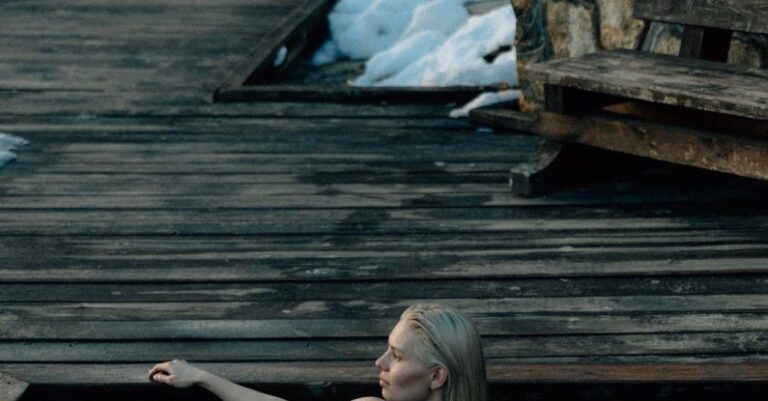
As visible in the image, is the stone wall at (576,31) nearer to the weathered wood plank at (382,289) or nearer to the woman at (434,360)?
the weathered wood plank at (382,289)

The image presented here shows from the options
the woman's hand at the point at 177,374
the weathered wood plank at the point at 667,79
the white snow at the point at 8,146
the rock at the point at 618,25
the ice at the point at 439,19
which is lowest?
the ice at the point at 439,19

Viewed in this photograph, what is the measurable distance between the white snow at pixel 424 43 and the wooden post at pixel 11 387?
11.8 feet

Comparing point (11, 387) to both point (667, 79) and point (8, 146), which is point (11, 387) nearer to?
point (667, 79)

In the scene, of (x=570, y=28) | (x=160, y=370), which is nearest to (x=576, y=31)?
(x=570, y=28)

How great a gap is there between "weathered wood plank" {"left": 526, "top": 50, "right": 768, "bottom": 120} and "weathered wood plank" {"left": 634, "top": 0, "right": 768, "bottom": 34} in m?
0.16

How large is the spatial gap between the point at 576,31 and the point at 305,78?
241cm

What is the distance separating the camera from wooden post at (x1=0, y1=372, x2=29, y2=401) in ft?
13.0

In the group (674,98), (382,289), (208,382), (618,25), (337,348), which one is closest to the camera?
(208,382)

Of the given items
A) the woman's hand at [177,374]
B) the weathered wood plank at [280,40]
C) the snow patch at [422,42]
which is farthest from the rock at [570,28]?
the woman's hand at [177,374]

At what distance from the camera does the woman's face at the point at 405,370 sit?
3.49 meters

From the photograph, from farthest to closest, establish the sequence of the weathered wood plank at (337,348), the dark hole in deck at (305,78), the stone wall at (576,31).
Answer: the dark hole in deck at (305,78) → the stone wall at (576,31) → the weathered wood plank at (337,348)

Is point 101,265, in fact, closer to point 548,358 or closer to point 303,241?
point 303,241

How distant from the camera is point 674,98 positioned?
5.32 metres

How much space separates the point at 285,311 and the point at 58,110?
321 centimetres
